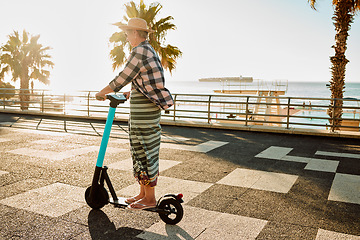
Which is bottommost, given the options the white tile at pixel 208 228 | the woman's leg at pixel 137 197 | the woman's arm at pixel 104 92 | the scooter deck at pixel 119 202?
the white tile at pixel 208 228

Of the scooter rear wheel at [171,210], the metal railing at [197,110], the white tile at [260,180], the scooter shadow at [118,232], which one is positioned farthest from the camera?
the metal railing at [197,110]

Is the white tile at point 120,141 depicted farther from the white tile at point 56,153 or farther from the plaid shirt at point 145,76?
the plaid shirt at point 145,76

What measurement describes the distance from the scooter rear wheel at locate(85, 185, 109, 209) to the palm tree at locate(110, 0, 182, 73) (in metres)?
13.8

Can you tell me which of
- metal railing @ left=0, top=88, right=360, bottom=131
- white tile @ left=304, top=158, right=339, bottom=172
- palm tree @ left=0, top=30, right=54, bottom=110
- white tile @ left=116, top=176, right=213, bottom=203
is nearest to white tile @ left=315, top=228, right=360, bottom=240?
white tile @ left=116, top=176, right=213, bottom=203

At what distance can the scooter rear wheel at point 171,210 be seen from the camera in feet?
11.2

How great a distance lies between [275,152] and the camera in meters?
7.30

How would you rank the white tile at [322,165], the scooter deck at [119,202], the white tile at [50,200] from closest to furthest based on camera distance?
the scooter deck at [119,202]
the white tile at [50,200]
the white tile at [322,165]

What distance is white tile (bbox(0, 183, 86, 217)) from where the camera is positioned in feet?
12.5

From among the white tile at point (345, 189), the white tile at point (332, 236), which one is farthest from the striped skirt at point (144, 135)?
the white tile at point (345, 189)

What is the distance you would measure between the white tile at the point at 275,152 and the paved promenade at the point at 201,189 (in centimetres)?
2

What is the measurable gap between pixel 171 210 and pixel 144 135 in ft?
2.47

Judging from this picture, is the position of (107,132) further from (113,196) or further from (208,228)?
(208,228)

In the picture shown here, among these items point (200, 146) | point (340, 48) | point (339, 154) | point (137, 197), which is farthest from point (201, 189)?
point (340, 48)

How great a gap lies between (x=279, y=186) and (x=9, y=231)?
10.6 ft
